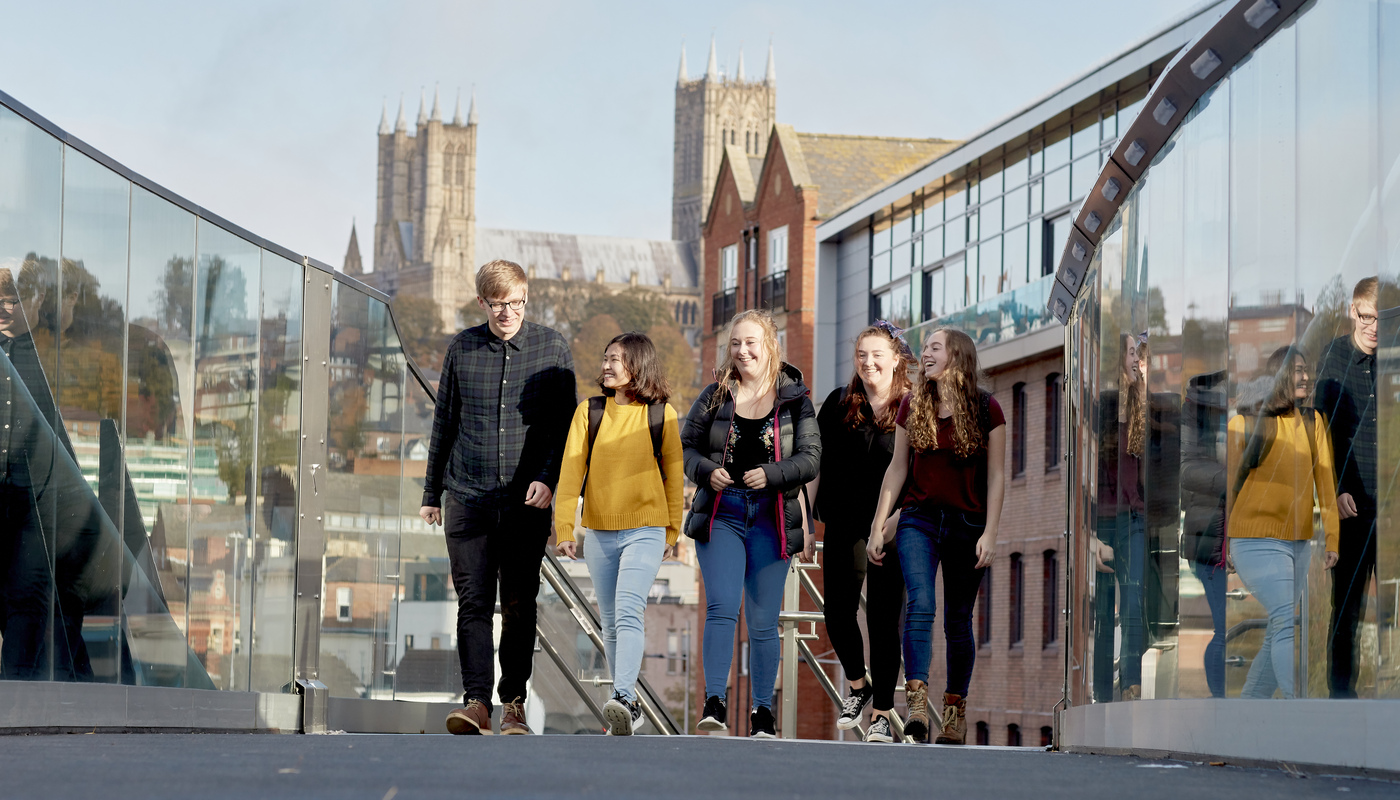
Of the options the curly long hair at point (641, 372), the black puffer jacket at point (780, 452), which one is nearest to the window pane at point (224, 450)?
the curly long hair at point (641, 372)

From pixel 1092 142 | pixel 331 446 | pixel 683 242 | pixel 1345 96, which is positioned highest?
pixel 683 242

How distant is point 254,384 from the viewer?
866 cm

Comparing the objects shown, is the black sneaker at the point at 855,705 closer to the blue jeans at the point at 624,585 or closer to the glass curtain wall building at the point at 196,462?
the blue jeans at the point at 624,585

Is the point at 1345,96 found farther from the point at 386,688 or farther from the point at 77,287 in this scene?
the point at 386,688

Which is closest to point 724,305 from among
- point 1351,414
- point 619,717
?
point 619,717

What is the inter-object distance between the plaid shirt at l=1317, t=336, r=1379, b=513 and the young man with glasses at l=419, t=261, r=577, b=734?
393 cm

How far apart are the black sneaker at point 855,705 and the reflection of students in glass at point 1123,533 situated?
159cm

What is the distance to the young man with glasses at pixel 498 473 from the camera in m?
7.90

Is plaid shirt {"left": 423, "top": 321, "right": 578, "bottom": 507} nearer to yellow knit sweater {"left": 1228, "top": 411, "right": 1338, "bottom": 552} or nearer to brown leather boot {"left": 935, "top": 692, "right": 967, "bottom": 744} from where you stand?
brown leather boot {"left": 935, "top": 692, "right": 967, "bottom": 744}

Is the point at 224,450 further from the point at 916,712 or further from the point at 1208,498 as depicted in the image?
the point at 1208,498

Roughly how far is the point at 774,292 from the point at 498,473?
45.6m

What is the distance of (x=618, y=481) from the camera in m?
7.91

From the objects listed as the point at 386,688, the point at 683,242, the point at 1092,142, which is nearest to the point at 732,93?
the point at 683,242

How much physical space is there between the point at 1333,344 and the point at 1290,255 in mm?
358
